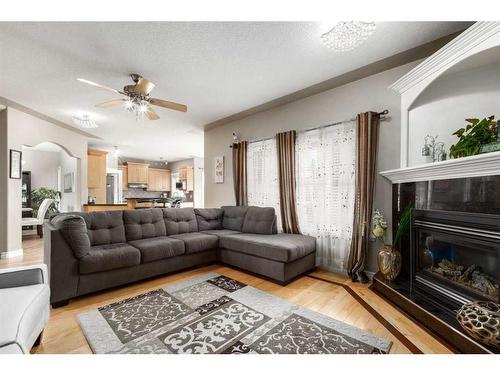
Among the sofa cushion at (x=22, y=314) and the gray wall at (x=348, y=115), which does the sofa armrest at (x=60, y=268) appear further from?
the gray wall at (x=348, y=115)

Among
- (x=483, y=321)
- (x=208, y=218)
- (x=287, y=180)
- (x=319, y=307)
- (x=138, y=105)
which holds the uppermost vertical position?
(x=138, y=105)

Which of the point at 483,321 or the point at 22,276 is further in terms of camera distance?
the point at 22,276

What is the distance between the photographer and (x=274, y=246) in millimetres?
2637

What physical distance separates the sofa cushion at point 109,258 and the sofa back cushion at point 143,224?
400mm

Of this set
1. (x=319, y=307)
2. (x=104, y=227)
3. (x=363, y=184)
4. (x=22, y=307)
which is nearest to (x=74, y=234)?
(x=104, y=227)

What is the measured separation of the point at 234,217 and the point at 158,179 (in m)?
6.54

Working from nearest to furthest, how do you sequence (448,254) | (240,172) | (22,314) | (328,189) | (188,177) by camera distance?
(22,314), (448,254), (328,189), (240,172), (188,177)

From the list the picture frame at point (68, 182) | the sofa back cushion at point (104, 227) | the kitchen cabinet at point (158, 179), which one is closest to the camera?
the sofa back cushion at point (104, 227)

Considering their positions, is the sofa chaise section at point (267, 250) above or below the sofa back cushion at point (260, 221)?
below

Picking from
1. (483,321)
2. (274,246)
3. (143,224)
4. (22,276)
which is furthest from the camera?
(143,224)

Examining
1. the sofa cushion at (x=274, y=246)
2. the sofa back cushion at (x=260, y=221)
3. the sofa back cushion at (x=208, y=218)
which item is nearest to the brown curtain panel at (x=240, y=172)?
the sofa back cushion at (x=208, y=218)

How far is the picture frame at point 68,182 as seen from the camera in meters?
5.76

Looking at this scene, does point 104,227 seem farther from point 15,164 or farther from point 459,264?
point 459,264
